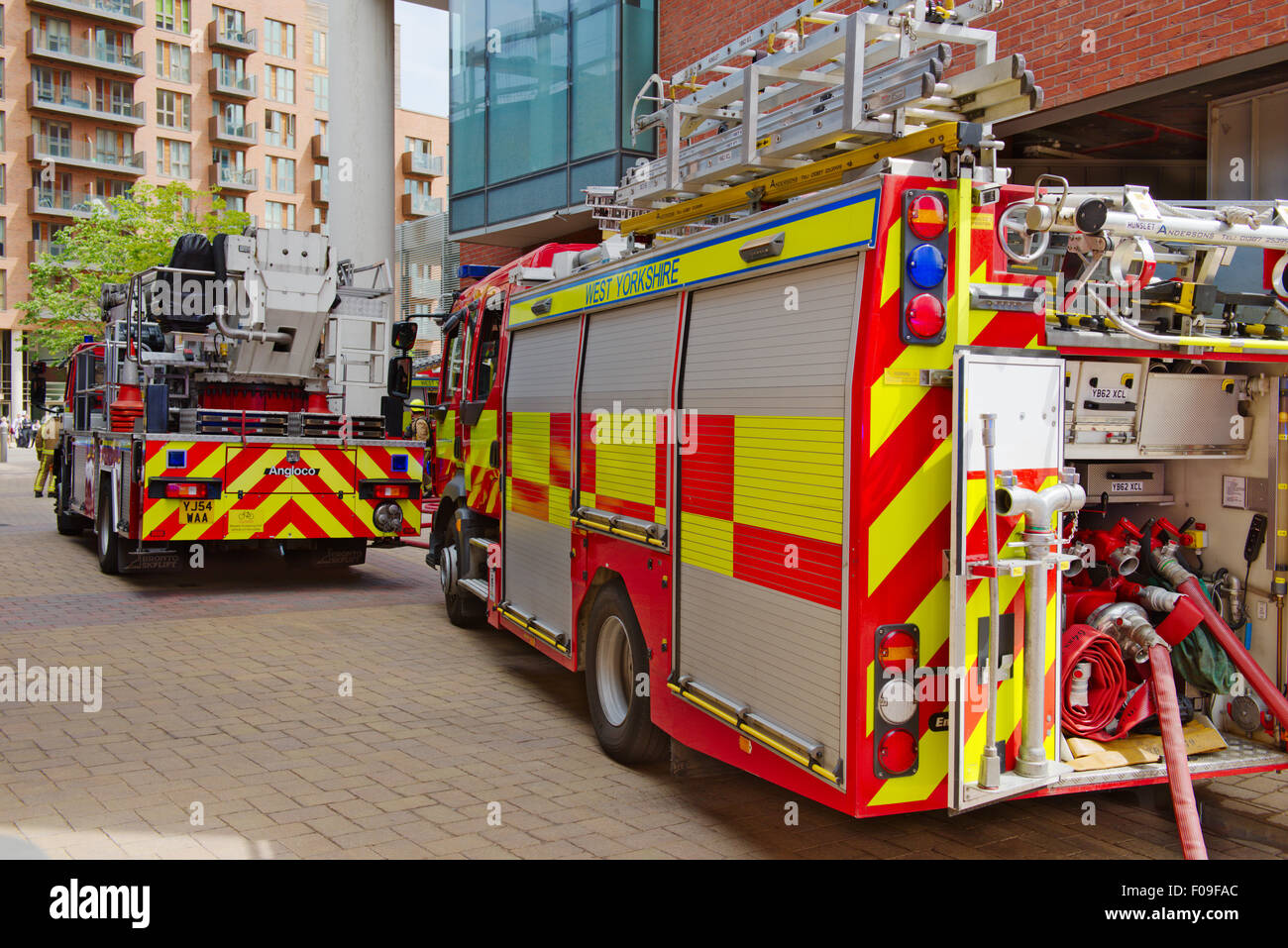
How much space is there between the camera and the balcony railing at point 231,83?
2552 inches

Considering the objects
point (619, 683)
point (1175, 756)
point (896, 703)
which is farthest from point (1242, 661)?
point (619, 683)

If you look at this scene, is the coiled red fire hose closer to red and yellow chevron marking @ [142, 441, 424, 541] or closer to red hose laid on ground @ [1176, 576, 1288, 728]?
red hose laid on ground @ [1176, 576, 1288, 728]

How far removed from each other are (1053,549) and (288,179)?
7139cm

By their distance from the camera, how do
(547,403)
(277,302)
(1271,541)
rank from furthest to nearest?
(277,302)
(547,403)
(1271,541)

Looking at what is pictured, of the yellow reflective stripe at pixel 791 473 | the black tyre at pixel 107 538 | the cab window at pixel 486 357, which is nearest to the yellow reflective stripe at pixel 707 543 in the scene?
the yellow reflective stripe at pixel 791 473

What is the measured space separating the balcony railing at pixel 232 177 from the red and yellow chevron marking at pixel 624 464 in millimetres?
64542

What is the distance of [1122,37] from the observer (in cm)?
934

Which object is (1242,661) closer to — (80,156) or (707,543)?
(707,543)

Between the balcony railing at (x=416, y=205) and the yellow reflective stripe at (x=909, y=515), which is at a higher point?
the balcony railing at (x=416, y=205)

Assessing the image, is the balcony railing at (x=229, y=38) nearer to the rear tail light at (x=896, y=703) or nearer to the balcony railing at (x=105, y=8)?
the balcony railing at (x=105, y=8)

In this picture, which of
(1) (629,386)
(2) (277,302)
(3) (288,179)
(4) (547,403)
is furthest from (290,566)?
(3) (288,179)

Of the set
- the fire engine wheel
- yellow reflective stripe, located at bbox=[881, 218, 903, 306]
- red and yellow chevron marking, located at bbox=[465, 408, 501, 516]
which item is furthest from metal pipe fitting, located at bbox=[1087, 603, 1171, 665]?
red and yellow chevron marking, located at bbox=[465, 408, 501, 516]

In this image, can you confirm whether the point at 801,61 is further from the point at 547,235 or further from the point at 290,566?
the point at 547,235
